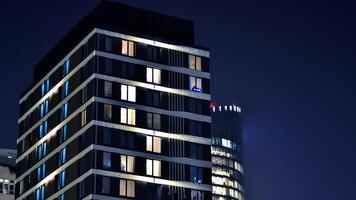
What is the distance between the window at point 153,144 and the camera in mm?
157625

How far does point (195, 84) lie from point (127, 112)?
46.4ft

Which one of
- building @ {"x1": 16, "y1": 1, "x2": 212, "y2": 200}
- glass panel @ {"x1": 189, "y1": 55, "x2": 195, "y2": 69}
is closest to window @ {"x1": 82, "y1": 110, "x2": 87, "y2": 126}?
building @ {"x1": 16, "y1": 1, "x2": 212, "y2": 200}

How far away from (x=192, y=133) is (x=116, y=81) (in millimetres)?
15489

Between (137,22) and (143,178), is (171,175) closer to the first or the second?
(143,178)

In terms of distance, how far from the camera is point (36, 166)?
572ft

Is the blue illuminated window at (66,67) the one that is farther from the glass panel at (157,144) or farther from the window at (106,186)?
the window at (106,186)

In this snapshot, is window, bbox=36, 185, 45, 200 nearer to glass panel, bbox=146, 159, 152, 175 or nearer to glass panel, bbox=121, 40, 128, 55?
glass panel, bbox=146, 159, 152, 175

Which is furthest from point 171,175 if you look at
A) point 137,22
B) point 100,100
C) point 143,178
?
point 137,22

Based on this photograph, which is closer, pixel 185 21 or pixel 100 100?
pixel 100 100

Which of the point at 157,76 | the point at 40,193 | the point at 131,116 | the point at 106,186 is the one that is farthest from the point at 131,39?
the point at 40,193

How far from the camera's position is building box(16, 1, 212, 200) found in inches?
6063

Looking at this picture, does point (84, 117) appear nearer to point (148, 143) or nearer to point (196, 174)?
point (148, 143)

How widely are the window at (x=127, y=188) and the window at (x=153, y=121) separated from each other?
35.0 feet

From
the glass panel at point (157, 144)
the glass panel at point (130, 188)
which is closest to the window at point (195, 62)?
the glass panel at point (157, 144)
